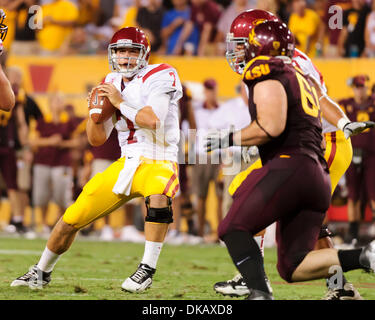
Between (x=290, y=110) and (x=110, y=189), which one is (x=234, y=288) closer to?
(x=110, y=189)

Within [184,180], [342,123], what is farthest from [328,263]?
[184,180]

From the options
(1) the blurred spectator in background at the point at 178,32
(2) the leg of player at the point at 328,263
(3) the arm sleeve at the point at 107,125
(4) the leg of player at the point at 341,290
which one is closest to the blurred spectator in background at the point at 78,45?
(1) the blurred spectator in background at the point at 178,32

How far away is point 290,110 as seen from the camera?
4.07 meters

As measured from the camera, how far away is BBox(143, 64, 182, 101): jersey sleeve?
5173 mm

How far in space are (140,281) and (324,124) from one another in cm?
153

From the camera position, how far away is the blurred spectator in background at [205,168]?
31.6 feet

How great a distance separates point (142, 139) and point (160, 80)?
387 mm

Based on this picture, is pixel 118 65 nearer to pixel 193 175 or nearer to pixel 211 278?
pixel 211 278

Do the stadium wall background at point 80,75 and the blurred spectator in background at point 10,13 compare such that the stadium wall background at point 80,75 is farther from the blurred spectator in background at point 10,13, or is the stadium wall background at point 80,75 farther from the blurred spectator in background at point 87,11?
the blurred spectator in background at point 87,11

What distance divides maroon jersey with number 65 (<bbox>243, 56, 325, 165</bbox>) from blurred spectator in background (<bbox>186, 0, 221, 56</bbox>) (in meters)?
7.26

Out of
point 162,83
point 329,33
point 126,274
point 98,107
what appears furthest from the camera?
point 329,33

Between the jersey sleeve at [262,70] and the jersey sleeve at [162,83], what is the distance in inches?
46.6

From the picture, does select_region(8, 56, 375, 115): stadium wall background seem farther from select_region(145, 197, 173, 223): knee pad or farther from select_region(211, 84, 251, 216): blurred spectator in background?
select_region(145, 197, 173, 223): knee pad
